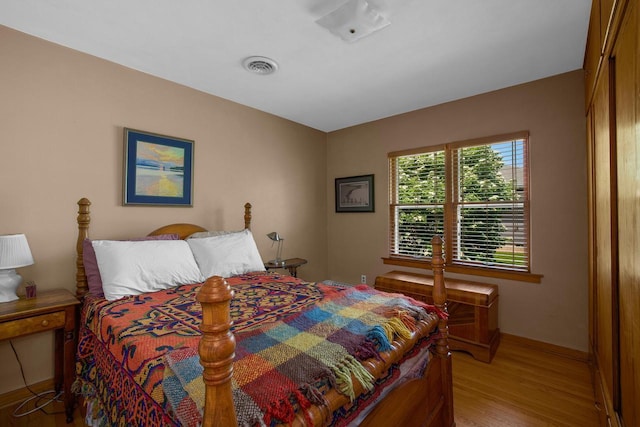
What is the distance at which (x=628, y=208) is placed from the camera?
1047mm

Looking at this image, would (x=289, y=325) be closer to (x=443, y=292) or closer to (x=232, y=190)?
(x=443, y=292)

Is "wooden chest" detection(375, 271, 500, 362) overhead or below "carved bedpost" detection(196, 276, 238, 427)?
below

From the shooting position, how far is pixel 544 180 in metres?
2.74

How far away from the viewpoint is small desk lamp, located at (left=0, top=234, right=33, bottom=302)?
177 centimetres

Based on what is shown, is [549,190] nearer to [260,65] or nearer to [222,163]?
[260,65]

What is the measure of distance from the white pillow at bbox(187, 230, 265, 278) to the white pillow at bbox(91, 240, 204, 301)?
0.11m

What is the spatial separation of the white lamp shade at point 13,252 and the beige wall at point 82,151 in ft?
1.06

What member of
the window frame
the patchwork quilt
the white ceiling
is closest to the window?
the window frame

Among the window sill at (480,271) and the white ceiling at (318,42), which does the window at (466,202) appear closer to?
the window sill at (480,271)

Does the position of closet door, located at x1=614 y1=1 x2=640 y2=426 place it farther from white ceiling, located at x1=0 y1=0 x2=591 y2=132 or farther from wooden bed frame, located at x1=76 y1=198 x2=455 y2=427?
white ceiling, located at x1=0 y1=0 x2=591 y2=132

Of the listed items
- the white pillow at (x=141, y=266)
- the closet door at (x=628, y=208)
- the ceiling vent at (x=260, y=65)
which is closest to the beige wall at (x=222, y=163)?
the white pillow at (x=141, y=266)

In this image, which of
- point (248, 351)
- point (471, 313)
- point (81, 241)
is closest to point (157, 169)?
point (81, 241)

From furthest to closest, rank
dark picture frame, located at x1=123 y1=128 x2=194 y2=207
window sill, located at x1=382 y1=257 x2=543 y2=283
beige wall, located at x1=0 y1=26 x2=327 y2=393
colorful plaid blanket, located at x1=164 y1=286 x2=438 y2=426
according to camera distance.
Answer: window sill, located at x1=382 y1=257 x2=543 y2=283 → dark picture frame, located at x1=123 y1=128 x2=194 y2=207 → beige wall, located at x1=0 y1=26 x2=327 y2=393 → colorful plaid blanket, located at x1=164 y1=286 x2=438 y2=426

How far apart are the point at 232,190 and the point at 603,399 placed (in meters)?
3.32
